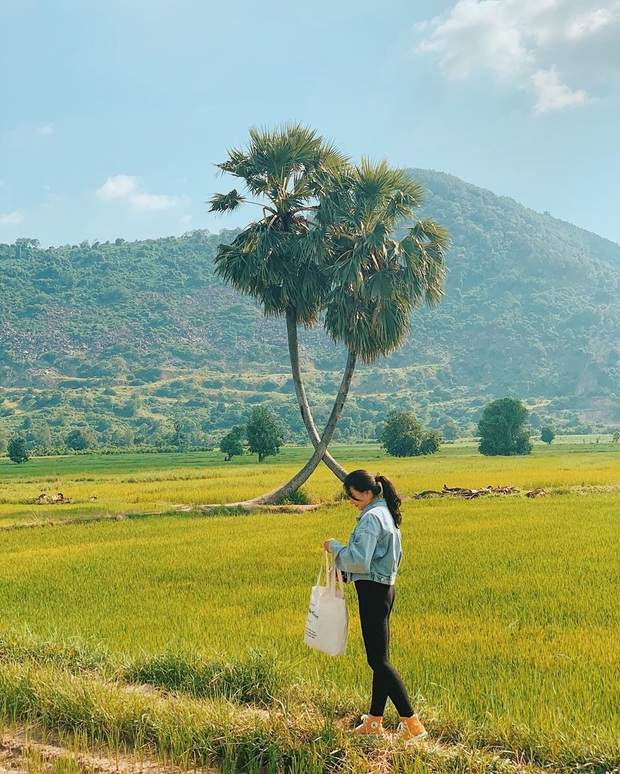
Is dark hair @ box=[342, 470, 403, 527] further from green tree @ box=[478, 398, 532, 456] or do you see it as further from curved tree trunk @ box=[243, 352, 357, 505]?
green tree @ box=[478, 398, 532, 456]

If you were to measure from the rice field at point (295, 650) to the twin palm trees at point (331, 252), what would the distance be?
30.6 ft

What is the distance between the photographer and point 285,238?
25.6m

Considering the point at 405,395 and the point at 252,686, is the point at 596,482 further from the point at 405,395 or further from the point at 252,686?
the point at 405,395

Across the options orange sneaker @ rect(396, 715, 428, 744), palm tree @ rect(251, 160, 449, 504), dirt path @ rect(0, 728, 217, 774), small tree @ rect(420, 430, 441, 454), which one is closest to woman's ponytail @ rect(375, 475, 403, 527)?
orange sneaker @ rect(396, 715, 428, 744)

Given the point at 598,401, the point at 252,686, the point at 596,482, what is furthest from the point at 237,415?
the point at 252,686

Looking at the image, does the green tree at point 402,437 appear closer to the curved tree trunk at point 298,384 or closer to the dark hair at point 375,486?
the curved tree trunk at point 298,384

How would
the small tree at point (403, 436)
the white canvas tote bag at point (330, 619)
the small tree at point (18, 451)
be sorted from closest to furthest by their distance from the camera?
1. the white canvas tote bag at point (330, 619)
2. the small tree at point (18, 451)
3. the small tree at point (403, 436)

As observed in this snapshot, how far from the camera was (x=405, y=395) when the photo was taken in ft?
611

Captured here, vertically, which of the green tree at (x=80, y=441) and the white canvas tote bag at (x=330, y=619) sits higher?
the white canvas tote bag at (x=330, y=619)

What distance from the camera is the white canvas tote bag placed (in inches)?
211

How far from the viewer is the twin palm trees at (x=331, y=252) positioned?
25.0 metres

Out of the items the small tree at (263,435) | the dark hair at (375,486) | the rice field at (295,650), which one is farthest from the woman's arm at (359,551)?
the small tree at (263,435)

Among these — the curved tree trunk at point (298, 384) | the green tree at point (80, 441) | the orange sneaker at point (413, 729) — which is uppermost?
the curved tree trunk at point (298, 384)

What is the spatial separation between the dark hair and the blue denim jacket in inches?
4.9
